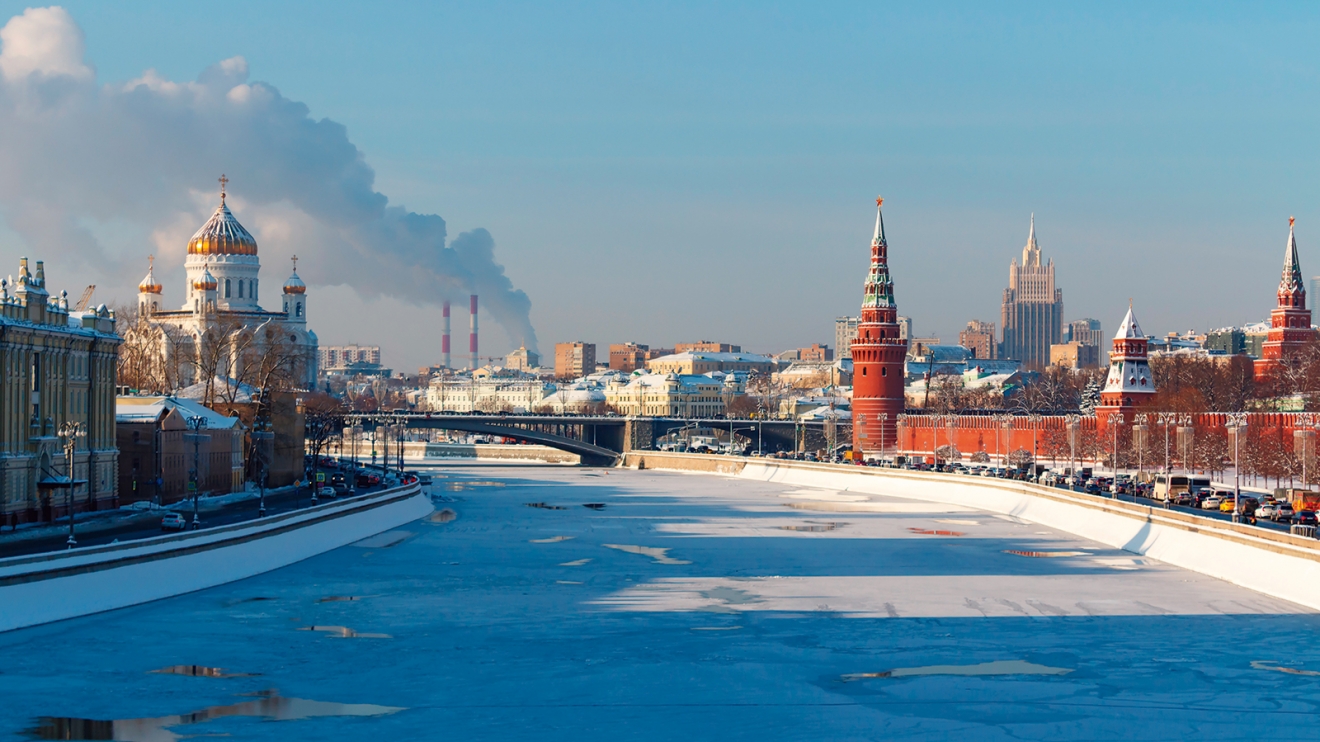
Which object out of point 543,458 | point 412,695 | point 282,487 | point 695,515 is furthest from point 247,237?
point 412,695

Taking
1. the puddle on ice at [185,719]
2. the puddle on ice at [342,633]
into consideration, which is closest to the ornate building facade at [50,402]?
the puddle on ice at [342,633]

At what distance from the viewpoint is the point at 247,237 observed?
134375 mm

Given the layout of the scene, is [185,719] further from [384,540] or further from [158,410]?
[158,410]

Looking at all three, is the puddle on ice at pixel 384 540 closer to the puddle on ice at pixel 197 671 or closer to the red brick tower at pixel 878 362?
the puddle on ice at pixel 197 671

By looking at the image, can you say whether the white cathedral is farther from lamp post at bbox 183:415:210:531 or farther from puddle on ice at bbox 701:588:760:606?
puddle on ice at bbox 701:588:760:606

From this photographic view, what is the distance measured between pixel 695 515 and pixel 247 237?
235 ft

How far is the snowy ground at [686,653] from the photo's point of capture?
2755cm

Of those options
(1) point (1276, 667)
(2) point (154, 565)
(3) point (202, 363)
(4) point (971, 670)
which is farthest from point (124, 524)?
(3) point (202, 363)

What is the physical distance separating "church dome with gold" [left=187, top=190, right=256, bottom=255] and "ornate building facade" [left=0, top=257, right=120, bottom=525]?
258 ft

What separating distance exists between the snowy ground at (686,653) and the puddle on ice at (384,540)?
3008 millimetres

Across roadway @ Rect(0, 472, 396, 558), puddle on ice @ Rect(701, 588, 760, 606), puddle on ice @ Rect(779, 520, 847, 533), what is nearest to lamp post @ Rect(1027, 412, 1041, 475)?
puddle on ice @ Rect(779, 520, 847, 533)

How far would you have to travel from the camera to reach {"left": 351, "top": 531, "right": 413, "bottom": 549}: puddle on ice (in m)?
57.8

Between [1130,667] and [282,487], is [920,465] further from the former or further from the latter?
[1130,667]

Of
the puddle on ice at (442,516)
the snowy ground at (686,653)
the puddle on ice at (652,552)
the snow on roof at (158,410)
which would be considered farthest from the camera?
the puddle on ice at (442,516)
